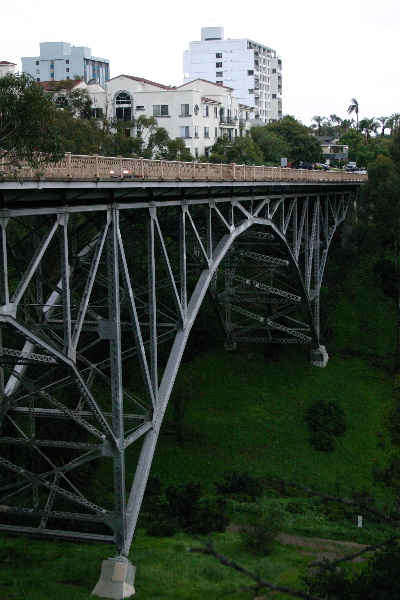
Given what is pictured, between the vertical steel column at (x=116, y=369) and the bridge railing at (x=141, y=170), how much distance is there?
51.2 inches

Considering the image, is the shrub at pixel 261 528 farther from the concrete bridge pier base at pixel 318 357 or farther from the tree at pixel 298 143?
the tree at pixel 298 143

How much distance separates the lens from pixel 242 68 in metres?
124

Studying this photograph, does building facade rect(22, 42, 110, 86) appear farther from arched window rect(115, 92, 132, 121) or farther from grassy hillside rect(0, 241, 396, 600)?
grassy hillside rect(0, 241, 396, 600)

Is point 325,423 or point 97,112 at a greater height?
point 97,112

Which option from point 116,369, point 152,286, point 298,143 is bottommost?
point 116,369

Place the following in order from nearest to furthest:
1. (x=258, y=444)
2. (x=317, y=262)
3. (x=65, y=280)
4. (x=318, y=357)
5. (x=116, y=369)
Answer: (x=65, y=280) < (x=116, y=369) < (x=258, y=444) < (x=317, y=262) < (x=318, y=357)

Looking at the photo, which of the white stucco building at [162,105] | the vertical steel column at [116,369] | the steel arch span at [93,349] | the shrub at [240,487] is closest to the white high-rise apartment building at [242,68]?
the white stucco building at [162,105]

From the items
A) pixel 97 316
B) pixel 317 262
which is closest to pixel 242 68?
pixel 317 262

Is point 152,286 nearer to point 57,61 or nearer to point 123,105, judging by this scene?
point 123,105

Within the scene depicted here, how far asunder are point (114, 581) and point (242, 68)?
11125 cm

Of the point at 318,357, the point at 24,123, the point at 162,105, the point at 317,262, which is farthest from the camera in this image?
the point at 162,105

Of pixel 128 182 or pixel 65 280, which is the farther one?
pixel 128 182

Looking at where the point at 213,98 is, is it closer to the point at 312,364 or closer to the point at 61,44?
the point at 312,364

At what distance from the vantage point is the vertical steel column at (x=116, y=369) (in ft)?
68.4
